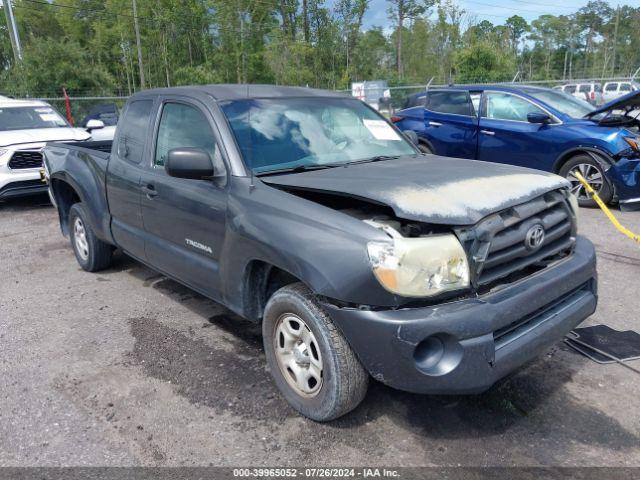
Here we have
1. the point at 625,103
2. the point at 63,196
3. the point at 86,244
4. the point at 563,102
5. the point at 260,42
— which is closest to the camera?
the point at 86,244

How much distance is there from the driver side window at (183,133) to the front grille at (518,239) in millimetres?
1694

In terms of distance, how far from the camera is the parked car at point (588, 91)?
63.1 ft

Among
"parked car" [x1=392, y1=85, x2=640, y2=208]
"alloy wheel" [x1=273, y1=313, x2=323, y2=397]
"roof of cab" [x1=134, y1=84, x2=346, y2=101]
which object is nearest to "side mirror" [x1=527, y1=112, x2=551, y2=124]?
"parked car" [x1=392, y1=85, x2=640, y2=208]

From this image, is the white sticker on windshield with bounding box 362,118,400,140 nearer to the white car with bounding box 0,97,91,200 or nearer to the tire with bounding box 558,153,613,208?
the tire with bounding box 558,153,613,208

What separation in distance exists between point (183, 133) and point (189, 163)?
79 cm

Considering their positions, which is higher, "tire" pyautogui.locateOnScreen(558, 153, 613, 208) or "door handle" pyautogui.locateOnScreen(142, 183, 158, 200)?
"door handle" pyautogui.locateOnScreen(142, 183, 158, 200)

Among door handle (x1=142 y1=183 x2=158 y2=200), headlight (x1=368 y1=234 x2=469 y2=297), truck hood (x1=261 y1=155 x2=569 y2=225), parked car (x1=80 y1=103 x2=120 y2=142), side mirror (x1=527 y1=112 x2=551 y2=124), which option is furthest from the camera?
parked car (x1=80 y1=103 x2=120 y2=142)

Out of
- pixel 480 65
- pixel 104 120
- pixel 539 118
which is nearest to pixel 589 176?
pixel 539 118

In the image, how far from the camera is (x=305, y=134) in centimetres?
373

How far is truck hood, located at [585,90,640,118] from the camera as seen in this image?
21.3 feet

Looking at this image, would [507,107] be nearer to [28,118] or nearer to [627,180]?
[627,180]

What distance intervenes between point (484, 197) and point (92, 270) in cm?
432

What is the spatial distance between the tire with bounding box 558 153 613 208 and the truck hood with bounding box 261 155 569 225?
15.3 feet

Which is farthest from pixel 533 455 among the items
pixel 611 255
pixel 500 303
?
pixel 611 255
